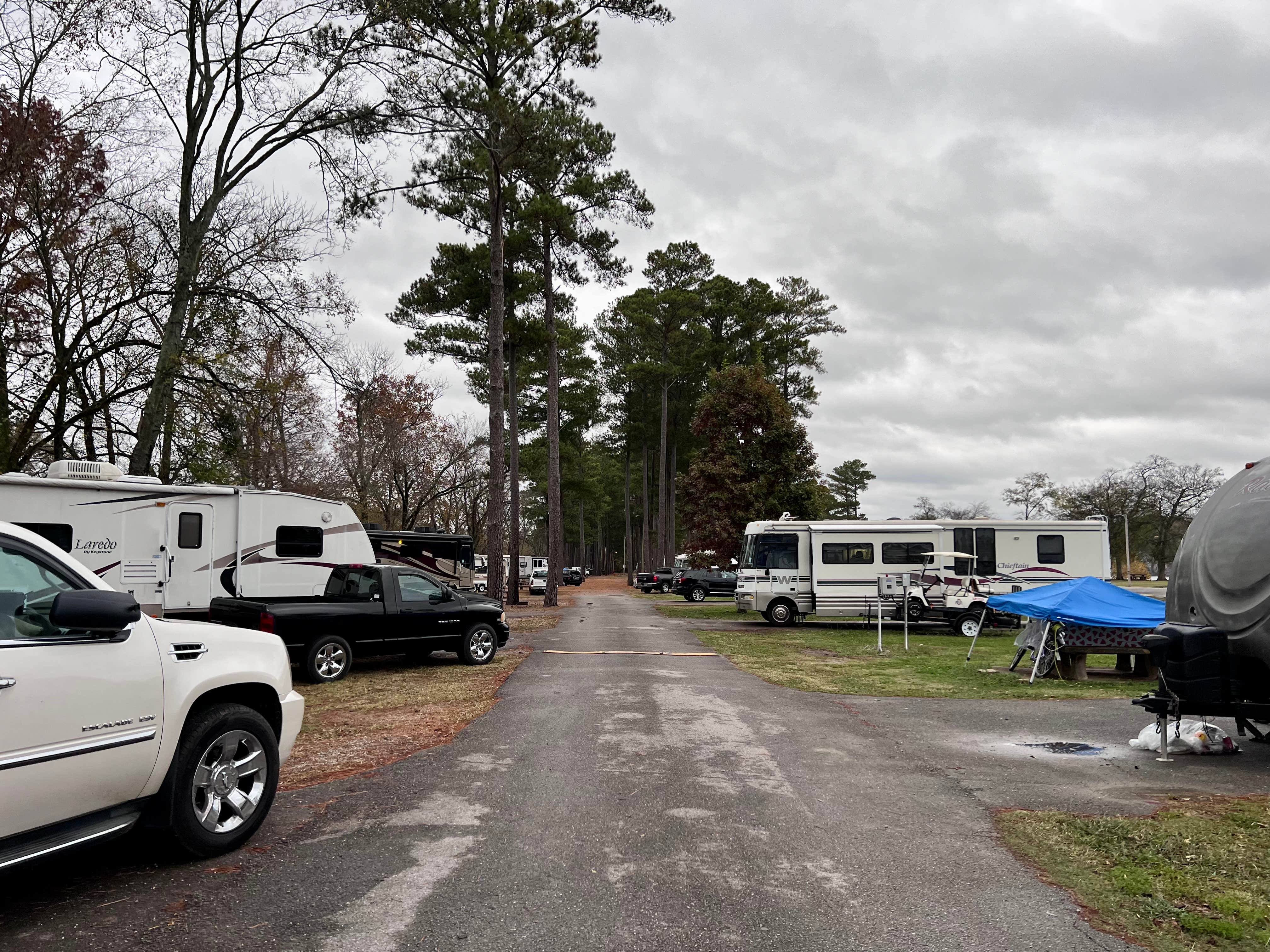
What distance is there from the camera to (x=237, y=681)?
4.86 meters

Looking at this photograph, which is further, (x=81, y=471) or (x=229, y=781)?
(x=81, y=471)

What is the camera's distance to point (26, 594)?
397 cm

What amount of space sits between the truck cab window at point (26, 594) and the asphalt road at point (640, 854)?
126 centimetres

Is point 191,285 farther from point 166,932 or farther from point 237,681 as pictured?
point 166,932

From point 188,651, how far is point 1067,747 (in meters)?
7.54

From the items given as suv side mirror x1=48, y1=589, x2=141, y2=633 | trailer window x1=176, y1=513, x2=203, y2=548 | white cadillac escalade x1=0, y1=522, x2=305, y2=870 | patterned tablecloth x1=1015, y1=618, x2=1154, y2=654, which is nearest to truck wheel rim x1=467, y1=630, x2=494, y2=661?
trailer window x1=176, y1=513, x2=203, y2=548

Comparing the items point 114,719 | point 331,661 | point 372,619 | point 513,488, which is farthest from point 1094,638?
point 513,488

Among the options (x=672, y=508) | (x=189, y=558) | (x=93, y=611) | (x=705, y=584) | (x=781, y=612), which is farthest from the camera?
(x=672, y=508)

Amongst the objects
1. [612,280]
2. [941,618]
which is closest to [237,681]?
[941,618]

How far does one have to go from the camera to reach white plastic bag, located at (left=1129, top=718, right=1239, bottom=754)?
25.4ft

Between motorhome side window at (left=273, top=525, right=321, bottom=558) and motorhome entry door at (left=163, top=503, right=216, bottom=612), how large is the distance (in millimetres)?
1168

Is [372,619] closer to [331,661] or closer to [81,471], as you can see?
[331,661]

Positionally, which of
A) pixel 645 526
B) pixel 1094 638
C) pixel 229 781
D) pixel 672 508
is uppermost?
pixel 672 508

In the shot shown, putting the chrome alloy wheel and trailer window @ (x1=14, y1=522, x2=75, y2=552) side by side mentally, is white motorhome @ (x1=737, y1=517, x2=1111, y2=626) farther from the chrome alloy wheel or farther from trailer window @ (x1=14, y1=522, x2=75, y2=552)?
the chrome alloy wheel
